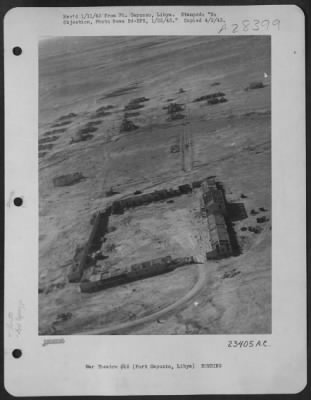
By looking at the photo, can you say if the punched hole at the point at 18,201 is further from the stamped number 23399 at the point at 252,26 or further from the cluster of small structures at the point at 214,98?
the stamped number 23399 at the point at 252,26

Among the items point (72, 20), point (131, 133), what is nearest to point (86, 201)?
point (131, 133)

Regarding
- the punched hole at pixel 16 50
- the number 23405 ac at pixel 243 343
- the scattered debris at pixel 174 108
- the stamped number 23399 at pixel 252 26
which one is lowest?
the number 23405 ac at pixel 243 343

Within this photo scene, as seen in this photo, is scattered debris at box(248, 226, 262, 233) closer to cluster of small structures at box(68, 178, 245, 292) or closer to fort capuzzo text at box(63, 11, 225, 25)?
cluster of small structures at box(68, 178, 245, 292)

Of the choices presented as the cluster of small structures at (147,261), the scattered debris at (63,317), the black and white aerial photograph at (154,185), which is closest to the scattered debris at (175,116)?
the black and white aerial photograph at (154,185)

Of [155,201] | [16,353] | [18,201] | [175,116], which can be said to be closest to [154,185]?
[155,201]

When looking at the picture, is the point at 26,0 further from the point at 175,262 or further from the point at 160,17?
the point at 175,262

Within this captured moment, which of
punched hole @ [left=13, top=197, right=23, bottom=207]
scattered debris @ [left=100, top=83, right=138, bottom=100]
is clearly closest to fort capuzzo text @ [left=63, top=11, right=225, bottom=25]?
scattered debris @ [left=100, top=83, right=138, bottom=100]

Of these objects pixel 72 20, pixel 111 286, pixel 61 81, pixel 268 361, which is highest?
pixel 72 20
